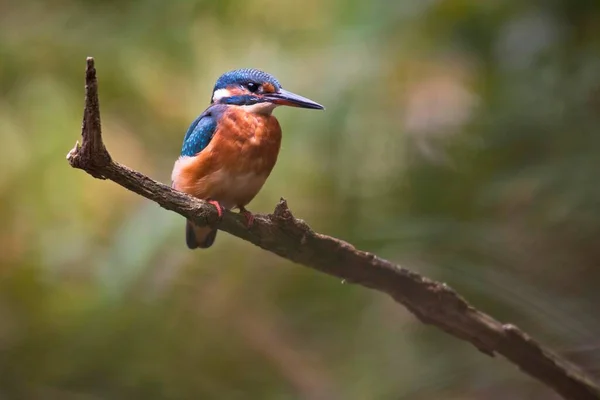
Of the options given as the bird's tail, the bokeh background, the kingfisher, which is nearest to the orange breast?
the kingfisher

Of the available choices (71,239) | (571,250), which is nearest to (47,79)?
(71,239)

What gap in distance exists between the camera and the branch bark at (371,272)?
2.40 feet

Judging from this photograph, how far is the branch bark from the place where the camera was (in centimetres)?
73

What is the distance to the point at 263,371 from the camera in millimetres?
1458

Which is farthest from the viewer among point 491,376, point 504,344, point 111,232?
point 111,232

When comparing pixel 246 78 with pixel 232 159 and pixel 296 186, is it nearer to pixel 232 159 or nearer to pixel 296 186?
pixel 232 159

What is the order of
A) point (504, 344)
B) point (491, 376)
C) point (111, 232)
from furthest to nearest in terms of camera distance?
point (111, 232) < point (491, 376) < point (504, 344)

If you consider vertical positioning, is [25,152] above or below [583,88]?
below

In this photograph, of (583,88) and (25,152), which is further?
(25,152)

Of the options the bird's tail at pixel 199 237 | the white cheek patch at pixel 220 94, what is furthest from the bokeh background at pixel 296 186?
the white cheek patch at pixel 220 94

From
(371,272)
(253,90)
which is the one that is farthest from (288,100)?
(371,272)

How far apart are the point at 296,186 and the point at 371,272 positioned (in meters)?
0.53

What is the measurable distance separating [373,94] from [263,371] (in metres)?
0.65

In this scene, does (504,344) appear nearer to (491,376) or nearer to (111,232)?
(491,376)
